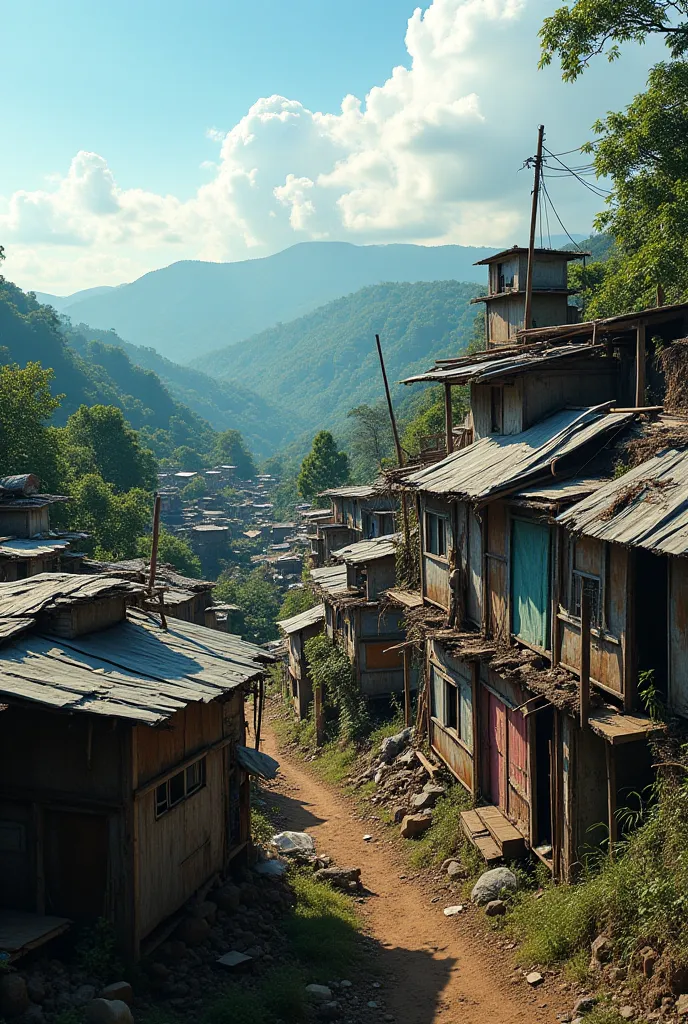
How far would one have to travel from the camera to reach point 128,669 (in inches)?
466

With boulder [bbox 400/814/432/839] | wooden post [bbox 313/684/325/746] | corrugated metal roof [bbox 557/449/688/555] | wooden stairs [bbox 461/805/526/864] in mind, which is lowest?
wooden post [bbox 313/684/325/746]

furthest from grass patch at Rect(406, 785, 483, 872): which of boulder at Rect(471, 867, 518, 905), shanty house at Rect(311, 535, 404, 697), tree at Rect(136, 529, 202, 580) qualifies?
tree at Rect(136, 529, 202, 580)

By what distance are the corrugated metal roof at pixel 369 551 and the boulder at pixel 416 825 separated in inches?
402

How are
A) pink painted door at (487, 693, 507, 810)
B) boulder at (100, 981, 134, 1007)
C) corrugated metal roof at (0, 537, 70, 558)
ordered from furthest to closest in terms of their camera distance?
1. corrugated metal roof at (0, 537, 70, 558)
2. pink painted door at (487, 693, 507, 810)
3. boulder at (100, 981, 134, 1007)

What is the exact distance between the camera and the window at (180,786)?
11742mm

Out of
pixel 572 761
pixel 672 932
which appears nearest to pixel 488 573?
pixel 572 761

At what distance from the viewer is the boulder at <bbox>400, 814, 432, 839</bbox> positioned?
18.0 metres

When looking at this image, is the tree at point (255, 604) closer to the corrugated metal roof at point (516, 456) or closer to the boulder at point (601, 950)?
the corrugated metal roof at point (516, 456)

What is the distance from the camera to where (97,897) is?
35.7 ft

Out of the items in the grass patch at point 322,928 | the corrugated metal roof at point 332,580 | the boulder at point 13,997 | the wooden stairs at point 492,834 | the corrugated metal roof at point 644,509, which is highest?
the corrugated metal roof at point 644,509

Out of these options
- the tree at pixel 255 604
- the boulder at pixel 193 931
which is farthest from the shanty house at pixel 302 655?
the boulder at pixel 193 931

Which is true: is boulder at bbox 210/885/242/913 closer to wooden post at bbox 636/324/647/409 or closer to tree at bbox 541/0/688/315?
wooden post at bbox 636/324/647/409

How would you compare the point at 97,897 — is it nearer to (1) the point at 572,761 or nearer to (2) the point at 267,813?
(1) the point at 572,761

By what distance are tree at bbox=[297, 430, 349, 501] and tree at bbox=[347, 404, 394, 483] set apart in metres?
6.29
